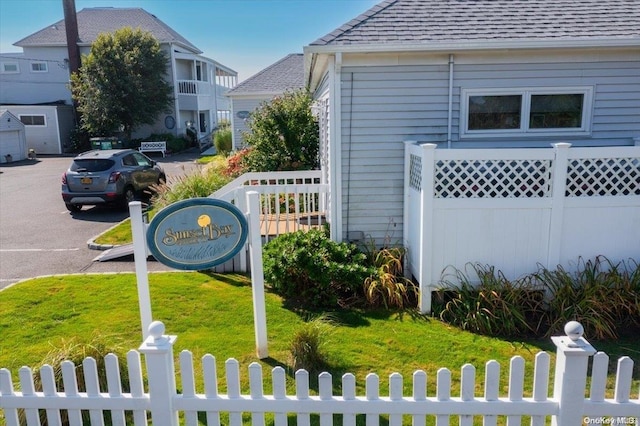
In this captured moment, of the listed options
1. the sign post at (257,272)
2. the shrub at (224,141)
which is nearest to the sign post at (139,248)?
the sign post at (257,272)

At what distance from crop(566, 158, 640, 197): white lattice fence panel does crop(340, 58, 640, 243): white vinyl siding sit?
4.19 feet

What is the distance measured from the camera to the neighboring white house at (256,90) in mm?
22859

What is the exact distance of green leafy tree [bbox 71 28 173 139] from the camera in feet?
93.9

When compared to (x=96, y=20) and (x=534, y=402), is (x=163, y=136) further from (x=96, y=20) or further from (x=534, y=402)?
(x=534, y=402)

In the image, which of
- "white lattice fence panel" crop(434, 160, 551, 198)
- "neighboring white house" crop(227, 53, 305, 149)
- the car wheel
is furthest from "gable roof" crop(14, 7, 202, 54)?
"white lattice fence panel" crop(434, 160, 551, 198)

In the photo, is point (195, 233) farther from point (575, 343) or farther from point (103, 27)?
point (103, 27)

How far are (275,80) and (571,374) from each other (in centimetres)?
2263

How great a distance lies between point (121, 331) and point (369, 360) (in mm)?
2907

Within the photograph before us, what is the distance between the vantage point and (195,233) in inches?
181

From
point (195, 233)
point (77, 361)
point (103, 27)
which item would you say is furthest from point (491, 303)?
point (103, 27)

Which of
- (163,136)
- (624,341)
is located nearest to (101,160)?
(624,341)

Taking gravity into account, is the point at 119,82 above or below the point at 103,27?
below

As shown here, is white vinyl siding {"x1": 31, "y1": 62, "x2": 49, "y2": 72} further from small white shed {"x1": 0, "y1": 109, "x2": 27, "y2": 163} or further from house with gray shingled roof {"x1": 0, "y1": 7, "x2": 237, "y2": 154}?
small white shed {"x1": 0, "y1": 109, "x2": 27, "y2": 163}

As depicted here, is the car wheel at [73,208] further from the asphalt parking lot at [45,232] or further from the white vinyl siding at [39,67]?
the white vinyl siding at [39,67]
